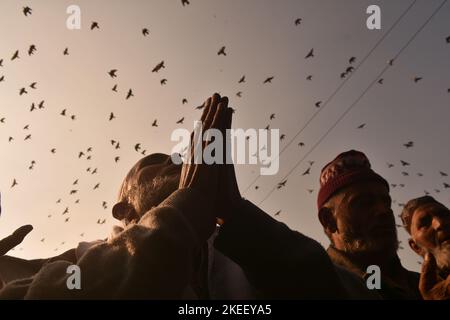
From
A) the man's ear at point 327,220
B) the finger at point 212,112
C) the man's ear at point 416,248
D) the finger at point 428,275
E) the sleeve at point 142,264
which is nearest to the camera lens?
the sleeve at point 142,264

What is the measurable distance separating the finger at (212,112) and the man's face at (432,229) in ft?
9.18

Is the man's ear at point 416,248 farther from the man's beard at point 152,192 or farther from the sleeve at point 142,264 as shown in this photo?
the sleeve at point 142,264

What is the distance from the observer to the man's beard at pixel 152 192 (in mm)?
2887

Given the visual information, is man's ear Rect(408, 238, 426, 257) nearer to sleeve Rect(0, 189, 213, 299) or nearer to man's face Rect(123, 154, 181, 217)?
man's face Rect(123, 154, 181, 217)

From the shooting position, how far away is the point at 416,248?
4758 mm

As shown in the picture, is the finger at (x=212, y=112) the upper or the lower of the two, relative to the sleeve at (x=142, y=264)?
upper

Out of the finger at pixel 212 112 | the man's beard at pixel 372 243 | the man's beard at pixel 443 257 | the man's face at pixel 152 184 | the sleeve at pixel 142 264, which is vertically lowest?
the sleeve at pixel 142 264

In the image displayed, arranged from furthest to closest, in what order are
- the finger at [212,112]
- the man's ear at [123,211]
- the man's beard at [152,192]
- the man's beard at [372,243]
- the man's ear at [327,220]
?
the man's ear at [327,220]
the man's beard at [372,243]
the man's ear at [123,211]
the man's beard at [152,192]
the finger at [212,112]

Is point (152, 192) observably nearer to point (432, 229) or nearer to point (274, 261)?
point (274, 261)

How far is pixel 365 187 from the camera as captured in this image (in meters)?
4.54

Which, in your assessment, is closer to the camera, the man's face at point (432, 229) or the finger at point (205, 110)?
the finger at point (205, 110)

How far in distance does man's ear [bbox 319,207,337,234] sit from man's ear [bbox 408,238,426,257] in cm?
80

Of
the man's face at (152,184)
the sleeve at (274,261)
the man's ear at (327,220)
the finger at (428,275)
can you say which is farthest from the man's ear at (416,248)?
the man's face at (152,184)
